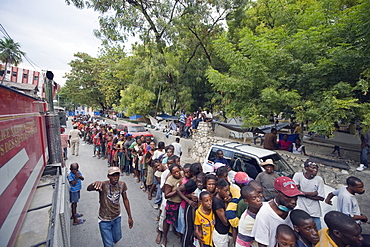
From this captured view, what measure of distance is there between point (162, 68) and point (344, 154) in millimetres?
11469

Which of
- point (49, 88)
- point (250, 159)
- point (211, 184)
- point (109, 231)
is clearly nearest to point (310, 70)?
point (250, 159)

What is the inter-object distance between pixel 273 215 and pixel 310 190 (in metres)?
1.91

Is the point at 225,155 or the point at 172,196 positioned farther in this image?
the point at 225,155

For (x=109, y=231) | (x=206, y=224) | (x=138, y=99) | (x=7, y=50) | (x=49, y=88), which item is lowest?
(x=109, y=231)

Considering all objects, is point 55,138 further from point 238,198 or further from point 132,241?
point 238,198

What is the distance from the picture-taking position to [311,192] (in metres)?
3.49

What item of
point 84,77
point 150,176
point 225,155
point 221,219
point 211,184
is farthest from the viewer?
point 84,77

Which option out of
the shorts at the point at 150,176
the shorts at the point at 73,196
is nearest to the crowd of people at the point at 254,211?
the shorts at the point at 73,196

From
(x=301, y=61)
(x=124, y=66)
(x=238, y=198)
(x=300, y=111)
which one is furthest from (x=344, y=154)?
(x=124, y=66)

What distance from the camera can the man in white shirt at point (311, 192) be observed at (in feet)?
10.9

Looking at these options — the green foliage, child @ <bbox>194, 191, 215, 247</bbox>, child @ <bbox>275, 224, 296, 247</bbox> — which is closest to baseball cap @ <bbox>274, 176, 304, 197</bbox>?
child @ <bbox>275, 224, 296, 247</bbox>

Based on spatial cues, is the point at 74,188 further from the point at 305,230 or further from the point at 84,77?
the point at 84,77

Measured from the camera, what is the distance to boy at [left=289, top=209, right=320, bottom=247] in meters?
1.99

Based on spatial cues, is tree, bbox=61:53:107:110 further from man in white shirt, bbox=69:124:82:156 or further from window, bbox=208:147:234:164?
window, bbox=208:147:234:164
